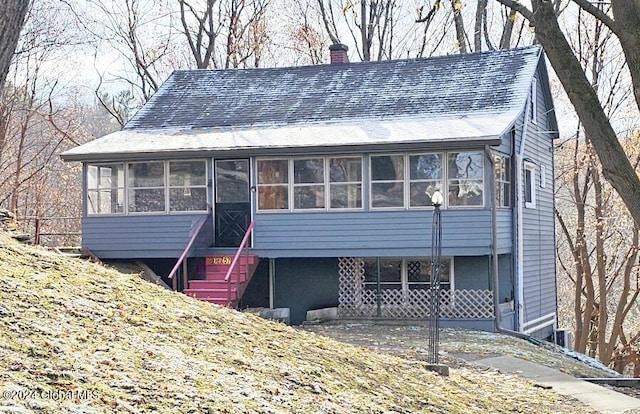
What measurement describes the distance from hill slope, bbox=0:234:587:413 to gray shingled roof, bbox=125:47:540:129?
11.2 metres

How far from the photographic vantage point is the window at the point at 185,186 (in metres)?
19.6

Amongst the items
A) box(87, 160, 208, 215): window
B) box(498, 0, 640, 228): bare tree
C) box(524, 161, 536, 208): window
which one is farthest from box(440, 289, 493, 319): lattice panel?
box(498, 0, 640, 228): bare tree

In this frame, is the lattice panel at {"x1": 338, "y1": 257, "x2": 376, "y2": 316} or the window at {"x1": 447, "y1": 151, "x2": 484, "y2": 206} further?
the lattice panel at {"x1": 338, "y1": 257, "x2": 376, "y2": 316}

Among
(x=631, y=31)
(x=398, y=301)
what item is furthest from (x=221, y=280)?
(x=631, y=31)

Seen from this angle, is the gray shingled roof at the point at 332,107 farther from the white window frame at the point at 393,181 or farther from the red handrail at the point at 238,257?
the red handrail at the point at 238,257

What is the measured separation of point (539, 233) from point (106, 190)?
11153 mm

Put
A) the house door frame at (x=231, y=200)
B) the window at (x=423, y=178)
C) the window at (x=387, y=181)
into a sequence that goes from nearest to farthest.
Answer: the window at (x=423, y=178), the window at (x=387, y=181), the house door frame at (x=231, y=200)

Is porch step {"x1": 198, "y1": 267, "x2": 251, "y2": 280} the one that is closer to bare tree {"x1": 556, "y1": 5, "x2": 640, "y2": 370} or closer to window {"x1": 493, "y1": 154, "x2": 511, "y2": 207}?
window {"x1": 493, "y1": 154, "x2": 511, "y2": 207}

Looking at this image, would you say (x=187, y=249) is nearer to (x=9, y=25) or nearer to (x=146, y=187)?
(x=146, y=187)

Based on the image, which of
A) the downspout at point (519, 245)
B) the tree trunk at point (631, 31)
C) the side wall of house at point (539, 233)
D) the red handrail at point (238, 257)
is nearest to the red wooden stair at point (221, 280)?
the red handrail at point (238, 257)

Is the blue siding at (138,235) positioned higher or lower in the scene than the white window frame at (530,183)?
lower

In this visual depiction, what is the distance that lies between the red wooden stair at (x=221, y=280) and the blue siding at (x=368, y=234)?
0.55 meters

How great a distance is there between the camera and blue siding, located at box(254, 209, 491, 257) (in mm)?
17750

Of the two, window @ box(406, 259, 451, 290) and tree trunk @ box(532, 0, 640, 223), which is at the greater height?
tree trunk @ box(532, 0, 640, 223)
